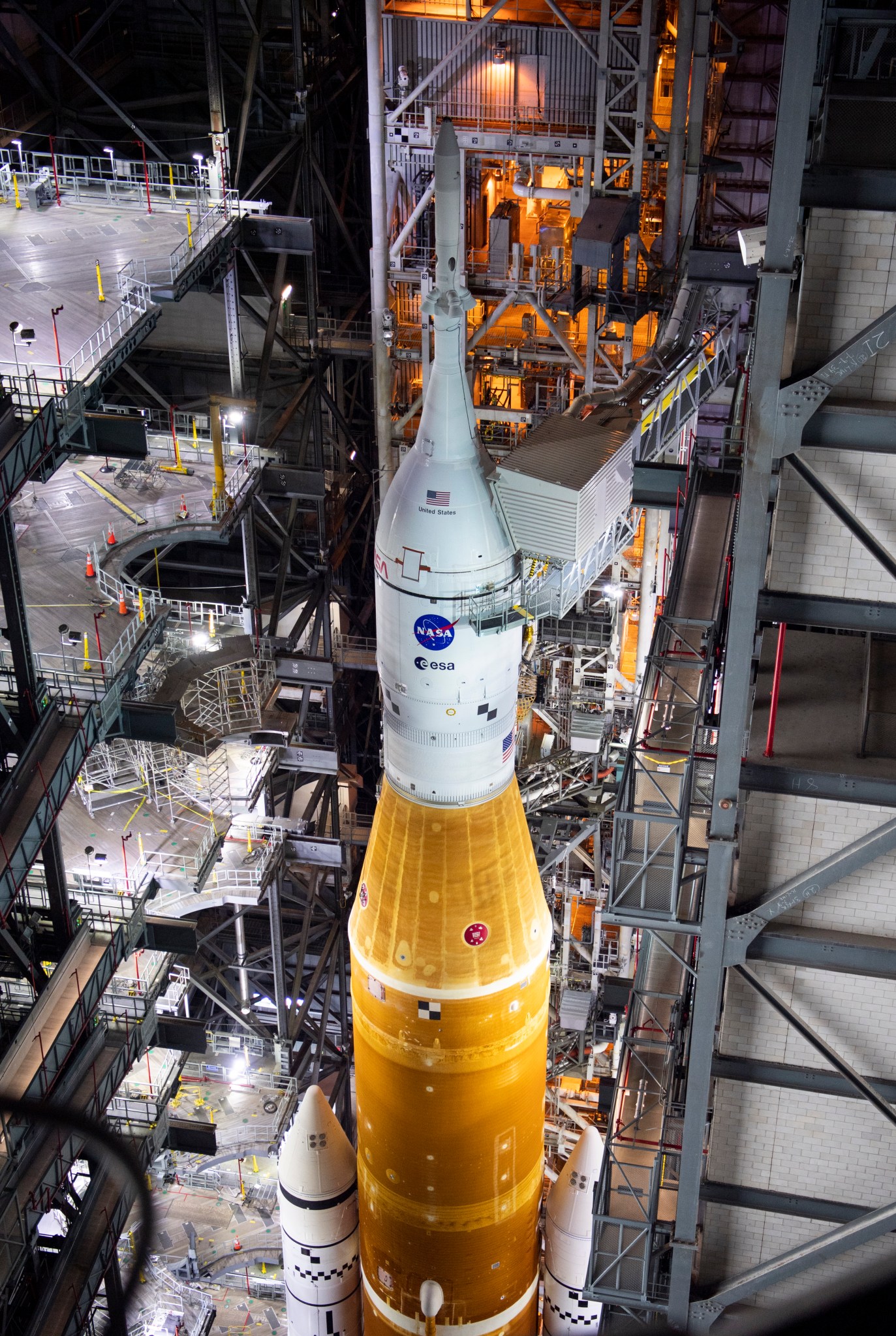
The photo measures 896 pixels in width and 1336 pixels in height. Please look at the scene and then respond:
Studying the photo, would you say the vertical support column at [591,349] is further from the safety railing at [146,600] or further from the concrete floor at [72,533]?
the safety railing at [146,600]

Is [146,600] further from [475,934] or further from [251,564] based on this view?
[475,934]

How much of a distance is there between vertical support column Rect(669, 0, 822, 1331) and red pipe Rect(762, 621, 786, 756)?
60 centimetres

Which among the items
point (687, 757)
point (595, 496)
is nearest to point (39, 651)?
point (595, 496)

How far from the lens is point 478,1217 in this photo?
21391 mm

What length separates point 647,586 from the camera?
2739 centimetres

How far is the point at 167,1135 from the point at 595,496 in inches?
557

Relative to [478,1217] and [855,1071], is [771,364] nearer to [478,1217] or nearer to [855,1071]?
[855,1071]

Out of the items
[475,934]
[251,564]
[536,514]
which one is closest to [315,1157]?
[475,934]

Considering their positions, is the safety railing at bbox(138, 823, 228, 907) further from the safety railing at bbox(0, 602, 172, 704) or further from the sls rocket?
the sls rocket

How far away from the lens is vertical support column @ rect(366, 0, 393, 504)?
84.5 feet

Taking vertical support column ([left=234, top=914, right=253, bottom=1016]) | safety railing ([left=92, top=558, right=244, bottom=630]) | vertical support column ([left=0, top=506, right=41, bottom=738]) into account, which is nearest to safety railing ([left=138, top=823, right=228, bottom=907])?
safety railing ([left=92, top=558, right=244, bottom=630])

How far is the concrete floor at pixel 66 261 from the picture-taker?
22188 millimetres

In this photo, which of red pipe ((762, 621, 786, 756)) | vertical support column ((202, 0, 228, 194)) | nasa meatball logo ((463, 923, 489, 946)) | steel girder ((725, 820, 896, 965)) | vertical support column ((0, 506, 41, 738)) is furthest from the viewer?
vertical support column ((202, 0, 228, 194))

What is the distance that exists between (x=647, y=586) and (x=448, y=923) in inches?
378
